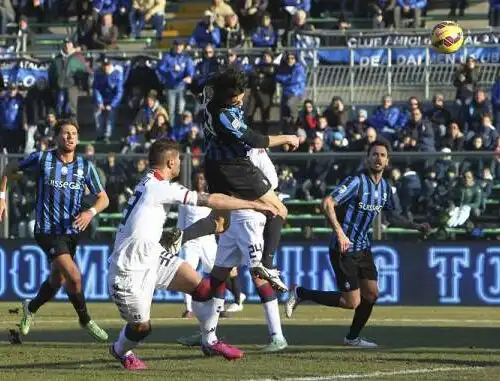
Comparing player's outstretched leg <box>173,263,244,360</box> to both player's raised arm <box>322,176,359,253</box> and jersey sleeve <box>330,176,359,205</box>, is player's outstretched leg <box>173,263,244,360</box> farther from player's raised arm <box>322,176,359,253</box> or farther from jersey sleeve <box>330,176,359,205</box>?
jersey sleeve <box>330,176,359,205</box>

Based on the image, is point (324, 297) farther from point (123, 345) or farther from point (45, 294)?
point (123, 345)

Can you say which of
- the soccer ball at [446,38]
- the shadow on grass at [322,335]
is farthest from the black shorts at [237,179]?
the soccer ball at [446,38]

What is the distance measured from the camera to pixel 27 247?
72.8 ft

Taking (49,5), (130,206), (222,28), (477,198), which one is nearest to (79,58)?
(222,28)

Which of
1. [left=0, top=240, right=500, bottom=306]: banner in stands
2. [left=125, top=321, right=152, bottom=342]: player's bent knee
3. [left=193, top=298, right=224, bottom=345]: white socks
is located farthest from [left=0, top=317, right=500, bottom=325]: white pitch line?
[left=125, top=321, right=152, bottom=342]: player's bent knee

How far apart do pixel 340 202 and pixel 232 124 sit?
81.5 inches

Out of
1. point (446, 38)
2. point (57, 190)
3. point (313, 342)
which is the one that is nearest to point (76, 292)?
point (57, 190)

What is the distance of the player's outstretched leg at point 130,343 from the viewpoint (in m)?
11.6

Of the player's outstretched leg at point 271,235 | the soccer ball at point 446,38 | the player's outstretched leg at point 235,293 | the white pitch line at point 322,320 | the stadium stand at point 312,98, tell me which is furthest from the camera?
the stadium stand at point 312,98

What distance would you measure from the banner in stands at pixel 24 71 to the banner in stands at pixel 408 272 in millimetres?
8644

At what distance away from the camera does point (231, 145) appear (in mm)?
12672

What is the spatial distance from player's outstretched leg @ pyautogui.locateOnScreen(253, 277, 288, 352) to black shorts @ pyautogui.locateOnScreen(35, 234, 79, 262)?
206cm

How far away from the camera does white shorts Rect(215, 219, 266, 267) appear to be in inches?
539

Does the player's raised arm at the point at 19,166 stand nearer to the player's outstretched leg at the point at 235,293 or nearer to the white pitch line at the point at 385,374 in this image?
the white pitch line at the point at 385,374
